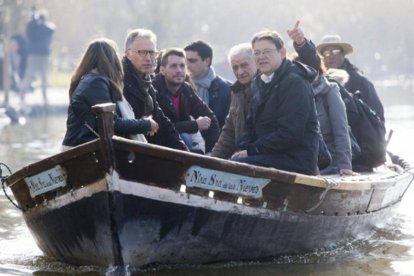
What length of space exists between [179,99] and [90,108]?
2568mm

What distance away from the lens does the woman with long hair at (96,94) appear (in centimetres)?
830

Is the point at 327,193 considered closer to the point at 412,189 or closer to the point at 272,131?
the point at 272,131

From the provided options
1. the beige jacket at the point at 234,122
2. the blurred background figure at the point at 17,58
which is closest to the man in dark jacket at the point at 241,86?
the beige jacket at the point at 234,122

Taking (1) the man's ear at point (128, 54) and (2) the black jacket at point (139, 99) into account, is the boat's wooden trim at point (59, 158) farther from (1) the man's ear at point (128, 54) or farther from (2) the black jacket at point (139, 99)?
(1) the man's ear at point (128, 54)

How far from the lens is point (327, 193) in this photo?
9.06m

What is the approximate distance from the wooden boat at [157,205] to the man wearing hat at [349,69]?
138 inches

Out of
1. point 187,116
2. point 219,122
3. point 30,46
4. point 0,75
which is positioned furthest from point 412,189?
point 0,75

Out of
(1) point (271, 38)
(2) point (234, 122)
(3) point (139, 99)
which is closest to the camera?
(1) point (271, 38)

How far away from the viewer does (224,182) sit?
825cm

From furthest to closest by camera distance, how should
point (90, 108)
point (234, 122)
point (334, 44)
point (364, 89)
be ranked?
1. point (334, 44)
2. point (364, 89)
3. point (234, 122)
4. point (90, 108)

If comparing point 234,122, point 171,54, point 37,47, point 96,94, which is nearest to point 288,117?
point 234,122

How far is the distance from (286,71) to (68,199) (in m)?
2.17

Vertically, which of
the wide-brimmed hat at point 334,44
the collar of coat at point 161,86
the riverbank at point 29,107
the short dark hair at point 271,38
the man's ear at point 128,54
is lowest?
the riverbank at point 29,107

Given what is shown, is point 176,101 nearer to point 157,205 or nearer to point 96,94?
point 96,94
